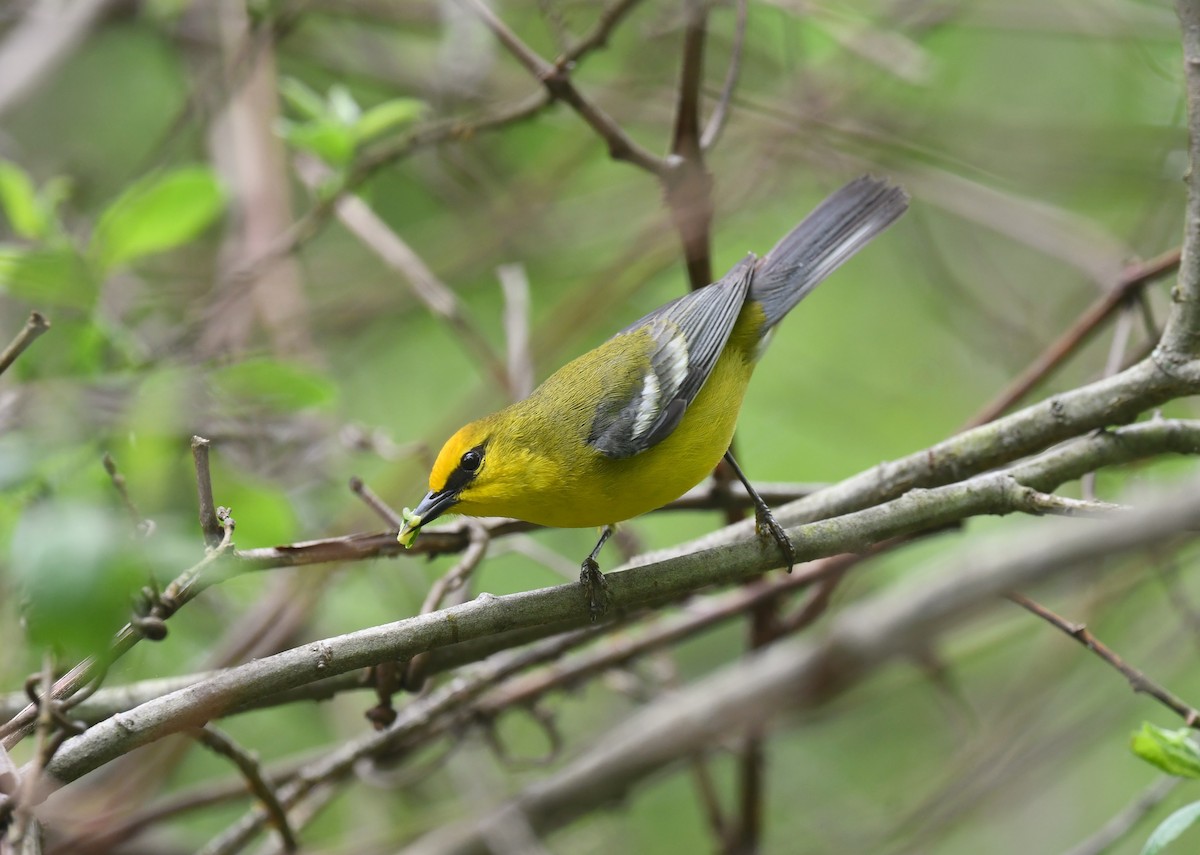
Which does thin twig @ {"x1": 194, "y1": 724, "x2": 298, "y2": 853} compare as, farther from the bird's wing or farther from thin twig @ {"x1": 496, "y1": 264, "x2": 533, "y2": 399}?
thin twig @ {"x1": 496, "y1": 264, "x2": 533, "y2": 399}

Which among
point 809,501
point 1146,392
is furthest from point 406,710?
point 1146,392

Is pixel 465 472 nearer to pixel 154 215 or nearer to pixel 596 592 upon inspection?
pixel 596 592

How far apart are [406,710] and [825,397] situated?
321 centimetres

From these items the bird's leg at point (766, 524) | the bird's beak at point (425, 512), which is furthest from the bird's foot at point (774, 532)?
the bird's beak at point (425, 512)

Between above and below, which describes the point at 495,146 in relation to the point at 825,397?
above

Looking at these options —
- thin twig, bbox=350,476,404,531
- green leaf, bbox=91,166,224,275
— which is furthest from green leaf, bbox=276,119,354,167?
thin twig, bbox=350,476,404,531

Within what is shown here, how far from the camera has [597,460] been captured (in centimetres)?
338

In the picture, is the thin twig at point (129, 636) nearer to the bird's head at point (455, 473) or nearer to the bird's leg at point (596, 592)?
the bird's leg at point (596, 592)

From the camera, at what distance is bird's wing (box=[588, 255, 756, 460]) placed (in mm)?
3398

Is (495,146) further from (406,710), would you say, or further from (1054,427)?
(1054,427)

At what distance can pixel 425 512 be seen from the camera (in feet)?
9.91

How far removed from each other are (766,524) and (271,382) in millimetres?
1320

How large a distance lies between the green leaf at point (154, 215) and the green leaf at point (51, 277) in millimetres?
148

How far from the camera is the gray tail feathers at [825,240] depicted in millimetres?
4051
